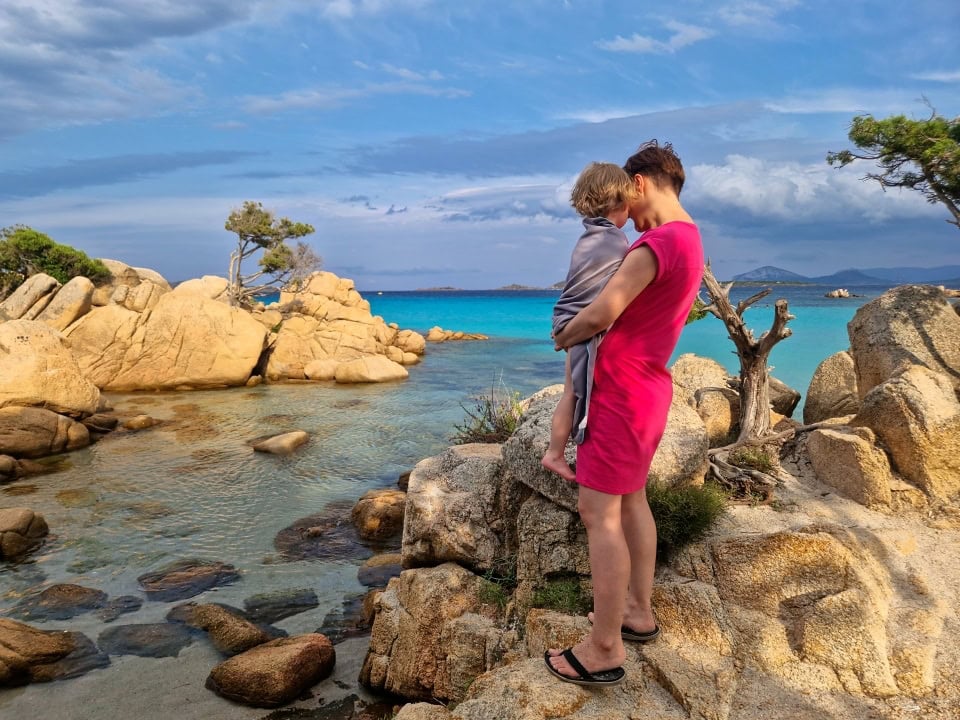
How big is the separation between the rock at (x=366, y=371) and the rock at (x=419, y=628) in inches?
830

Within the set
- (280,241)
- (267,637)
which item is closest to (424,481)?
(267,637)

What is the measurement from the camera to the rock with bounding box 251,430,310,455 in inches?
617

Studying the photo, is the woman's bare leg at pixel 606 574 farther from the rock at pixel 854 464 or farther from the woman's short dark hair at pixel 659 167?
the rock at pixel 854 464

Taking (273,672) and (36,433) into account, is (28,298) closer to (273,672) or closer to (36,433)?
(36,433)

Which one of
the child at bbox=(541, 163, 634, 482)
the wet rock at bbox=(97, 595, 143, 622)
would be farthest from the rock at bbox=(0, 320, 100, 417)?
the child at bbox=(541, 163, 634, 482)

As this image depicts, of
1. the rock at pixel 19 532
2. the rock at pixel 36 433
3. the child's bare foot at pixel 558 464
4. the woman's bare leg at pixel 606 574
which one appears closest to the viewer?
the woman's bare leg at pixel 606 574

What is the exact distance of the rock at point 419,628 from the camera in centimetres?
577

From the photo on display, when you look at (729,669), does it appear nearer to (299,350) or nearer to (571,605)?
(571,605)

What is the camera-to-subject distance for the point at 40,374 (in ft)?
52.9

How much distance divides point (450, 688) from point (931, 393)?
194 inches

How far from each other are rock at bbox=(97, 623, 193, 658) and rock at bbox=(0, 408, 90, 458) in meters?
9.16

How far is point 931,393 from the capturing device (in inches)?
242

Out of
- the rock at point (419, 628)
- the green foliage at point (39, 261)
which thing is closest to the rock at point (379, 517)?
the rock at point (419, 628)

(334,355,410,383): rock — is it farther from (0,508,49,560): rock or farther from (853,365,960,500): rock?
(853,365,960,500): rock
